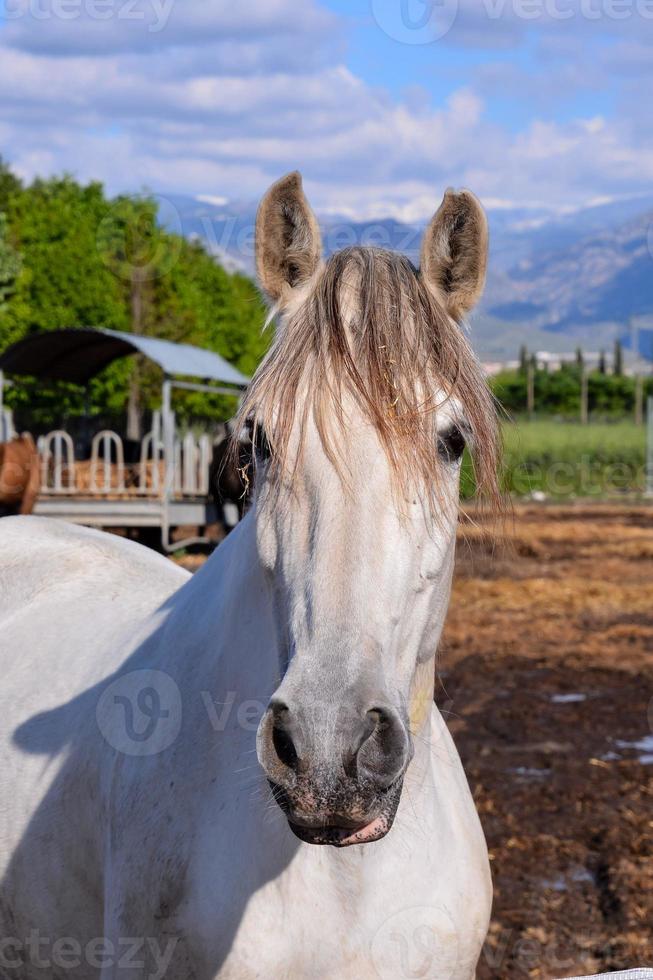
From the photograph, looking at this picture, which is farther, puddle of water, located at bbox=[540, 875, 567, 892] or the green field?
the green field

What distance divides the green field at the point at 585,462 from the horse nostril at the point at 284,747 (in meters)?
27.7

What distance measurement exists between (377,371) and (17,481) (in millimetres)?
9740

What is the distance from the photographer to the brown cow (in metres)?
A: 10.9

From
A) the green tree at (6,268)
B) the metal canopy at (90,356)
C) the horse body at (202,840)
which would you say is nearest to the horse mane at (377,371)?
the horse body at (202,840)

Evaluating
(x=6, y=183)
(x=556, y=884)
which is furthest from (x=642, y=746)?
(x=6, y=183)

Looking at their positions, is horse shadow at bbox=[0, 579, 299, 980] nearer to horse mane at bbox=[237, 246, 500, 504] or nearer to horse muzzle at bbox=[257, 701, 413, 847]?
horse muzzle at bbox=[257, 701, 413, 847]

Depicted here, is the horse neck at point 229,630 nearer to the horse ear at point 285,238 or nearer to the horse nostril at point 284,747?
the horse nostril at point 284,747

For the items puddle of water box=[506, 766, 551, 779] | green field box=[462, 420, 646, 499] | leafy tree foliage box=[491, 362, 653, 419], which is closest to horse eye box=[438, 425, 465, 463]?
puddle of water box=[506, 766, 551, 779]

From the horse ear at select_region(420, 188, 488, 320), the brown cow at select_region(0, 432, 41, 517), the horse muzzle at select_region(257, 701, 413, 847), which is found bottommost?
the brown cow at select_region(0, 432, 41, 517)

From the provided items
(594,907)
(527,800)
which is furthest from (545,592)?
(594,907)

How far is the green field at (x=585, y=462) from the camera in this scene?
→ 30.9 meters

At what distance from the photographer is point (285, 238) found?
2.06 metres

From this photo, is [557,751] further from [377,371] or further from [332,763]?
[332,763]

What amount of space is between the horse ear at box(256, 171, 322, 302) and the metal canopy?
39.9 ft
